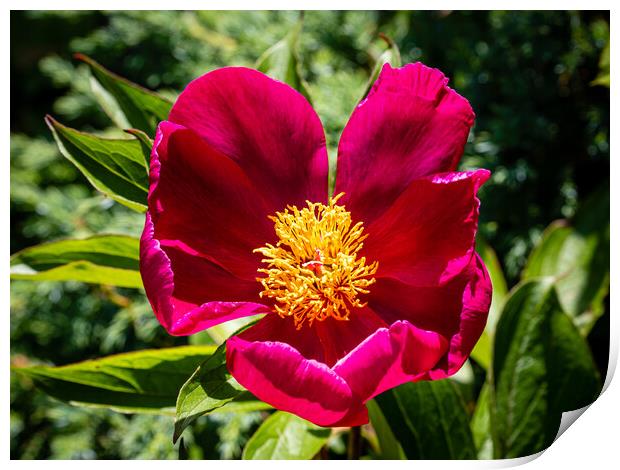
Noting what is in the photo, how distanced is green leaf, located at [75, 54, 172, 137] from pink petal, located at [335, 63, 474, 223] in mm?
205

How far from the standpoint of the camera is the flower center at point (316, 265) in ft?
2.15

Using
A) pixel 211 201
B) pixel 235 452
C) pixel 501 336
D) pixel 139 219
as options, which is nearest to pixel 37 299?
pixel 139 219

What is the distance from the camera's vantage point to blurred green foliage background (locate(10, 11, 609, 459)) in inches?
39.5

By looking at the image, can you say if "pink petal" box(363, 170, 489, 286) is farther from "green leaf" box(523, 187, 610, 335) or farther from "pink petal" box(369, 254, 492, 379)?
"green leaf" box(523, 187, 610, 335)

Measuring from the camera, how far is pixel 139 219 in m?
1.12

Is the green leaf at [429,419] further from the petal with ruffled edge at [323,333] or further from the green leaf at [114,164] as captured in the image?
the green leaf at [114,164]

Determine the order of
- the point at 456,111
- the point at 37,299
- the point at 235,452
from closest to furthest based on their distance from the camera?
the point at 456,111
the point at 235,452
the point at 37,299

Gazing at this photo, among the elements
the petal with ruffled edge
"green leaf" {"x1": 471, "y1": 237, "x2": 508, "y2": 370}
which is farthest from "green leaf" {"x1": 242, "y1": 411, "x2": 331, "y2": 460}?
"green leaf" {"x1": 471, "y1": 237, "x2": 508, "y2": 370}

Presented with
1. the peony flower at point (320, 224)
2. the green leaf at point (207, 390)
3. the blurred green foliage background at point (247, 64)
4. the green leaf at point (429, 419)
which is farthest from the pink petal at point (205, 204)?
the blurred green foliage background at point (247, 64)

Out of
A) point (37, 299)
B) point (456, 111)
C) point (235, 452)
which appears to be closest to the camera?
point (456, 111)

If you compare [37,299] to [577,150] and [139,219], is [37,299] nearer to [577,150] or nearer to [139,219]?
[139,219]

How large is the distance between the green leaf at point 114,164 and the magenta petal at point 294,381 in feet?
0.72

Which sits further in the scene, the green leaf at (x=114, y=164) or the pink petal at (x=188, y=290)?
the green leaf at (x=114, y=164)
